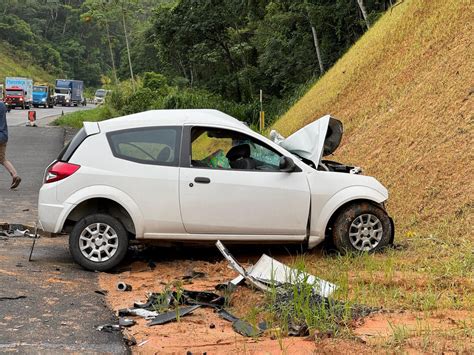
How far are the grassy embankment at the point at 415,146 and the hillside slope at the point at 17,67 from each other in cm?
9423

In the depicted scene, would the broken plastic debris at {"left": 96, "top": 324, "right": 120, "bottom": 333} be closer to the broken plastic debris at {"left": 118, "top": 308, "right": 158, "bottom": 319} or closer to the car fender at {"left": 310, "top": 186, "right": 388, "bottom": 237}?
the broken plastic debris at {"left": 118, "top": 308, "right": 158, "bottom": 319}

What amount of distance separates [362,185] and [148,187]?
2522 millimetres

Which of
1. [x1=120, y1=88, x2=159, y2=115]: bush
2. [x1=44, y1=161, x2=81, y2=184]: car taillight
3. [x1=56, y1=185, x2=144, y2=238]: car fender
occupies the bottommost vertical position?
[x1=56, y1=185, x2=144, y2=238]: car fender

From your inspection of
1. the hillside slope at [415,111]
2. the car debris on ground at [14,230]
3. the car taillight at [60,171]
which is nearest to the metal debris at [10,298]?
the car taillight at [60,171]

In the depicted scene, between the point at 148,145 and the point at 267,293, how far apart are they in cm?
262

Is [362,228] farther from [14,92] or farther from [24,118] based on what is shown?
[14,92]

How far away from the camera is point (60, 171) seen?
8.14 m

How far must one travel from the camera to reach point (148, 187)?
8.06m

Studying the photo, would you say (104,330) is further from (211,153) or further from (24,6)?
(24,6)

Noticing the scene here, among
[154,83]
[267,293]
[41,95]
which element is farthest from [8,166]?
[41,95]

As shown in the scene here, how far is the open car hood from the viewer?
8.65 meters

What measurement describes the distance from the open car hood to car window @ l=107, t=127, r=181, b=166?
1.60 meters

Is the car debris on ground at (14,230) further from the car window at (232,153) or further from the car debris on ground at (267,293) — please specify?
the car debris on ground at (267,293)

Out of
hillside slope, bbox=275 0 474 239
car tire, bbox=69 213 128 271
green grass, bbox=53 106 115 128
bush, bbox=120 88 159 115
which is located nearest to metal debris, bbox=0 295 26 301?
car tire, bbox=69 213 128 271
